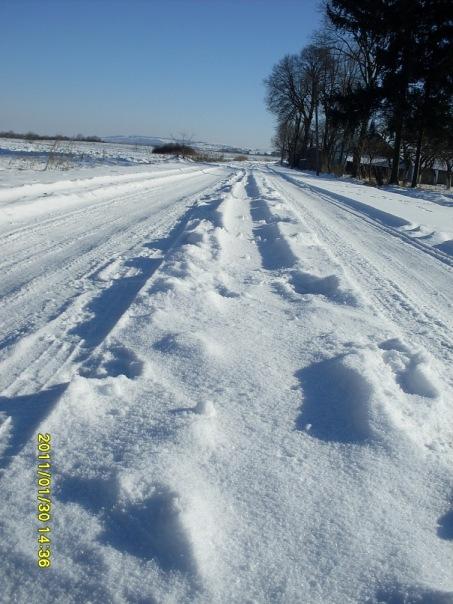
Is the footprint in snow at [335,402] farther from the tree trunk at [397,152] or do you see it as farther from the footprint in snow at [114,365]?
the tree trunk at [397,152]

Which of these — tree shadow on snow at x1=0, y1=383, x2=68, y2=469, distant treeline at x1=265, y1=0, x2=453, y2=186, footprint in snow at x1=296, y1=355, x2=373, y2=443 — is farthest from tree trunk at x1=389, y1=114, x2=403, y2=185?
tree shadow on snow at x1=0, y1=383, x2=68, y2=469

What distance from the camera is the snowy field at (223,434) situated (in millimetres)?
1294

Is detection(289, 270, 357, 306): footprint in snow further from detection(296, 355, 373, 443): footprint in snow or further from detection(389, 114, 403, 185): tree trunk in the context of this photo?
detection(389, 114, 403, 185): tree trunk

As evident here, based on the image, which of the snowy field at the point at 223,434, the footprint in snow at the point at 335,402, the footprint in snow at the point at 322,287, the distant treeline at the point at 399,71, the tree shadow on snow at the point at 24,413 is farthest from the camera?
the distant treeline at the point at 399,71

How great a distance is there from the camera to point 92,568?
4.16 ft

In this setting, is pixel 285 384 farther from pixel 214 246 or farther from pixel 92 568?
pixel 214 246

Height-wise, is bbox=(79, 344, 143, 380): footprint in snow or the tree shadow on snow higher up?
bbox=(79, 344, 143, 380): footprint in snow

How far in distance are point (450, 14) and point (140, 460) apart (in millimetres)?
24391

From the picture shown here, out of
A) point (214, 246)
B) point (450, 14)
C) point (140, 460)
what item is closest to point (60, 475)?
point (140, 460)

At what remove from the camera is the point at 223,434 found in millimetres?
1890

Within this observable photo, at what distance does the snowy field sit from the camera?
1.29 meters

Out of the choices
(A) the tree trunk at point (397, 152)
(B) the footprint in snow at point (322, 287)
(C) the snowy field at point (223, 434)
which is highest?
(A) the tree trunk at point (397, 152)

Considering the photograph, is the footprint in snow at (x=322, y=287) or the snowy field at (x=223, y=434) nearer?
the snowy field at (x=223, y=434)

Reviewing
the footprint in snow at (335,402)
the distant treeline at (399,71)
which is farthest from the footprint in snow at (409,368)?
the distant treeline at (399,71)
